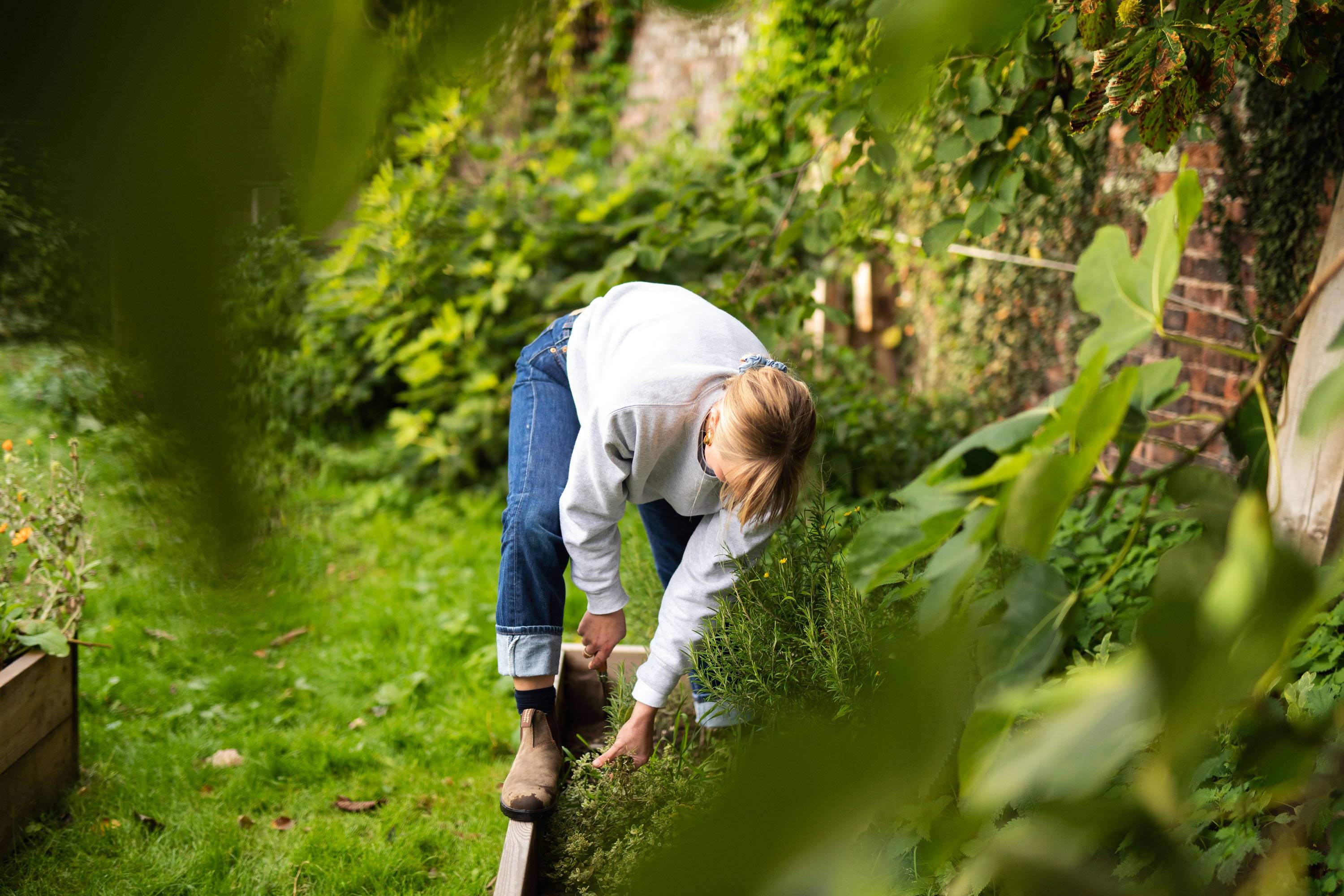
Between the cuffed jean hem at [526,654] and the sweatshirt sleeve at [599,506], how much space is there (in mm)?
140

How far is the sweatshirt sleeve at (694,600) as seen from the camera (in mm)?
1803

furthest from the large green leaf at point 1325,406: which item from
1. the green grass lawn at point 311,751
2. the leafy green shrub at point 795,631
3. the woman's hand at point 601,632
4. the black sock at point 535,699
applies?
the black sock at point 535,699

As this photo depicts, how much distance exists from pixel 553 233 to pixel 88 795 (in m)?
2.82

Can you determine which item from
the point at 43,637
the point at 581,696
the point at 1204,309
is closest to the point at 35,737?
the point at 43,637

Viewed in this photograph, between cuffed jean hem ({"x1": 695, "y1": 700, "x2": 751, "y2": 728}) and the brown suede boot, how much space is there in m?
0.33

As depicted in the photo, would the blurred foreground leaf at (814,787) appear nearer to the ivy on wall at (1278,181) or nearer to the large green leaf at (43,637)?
the large green leaf at (43,637)

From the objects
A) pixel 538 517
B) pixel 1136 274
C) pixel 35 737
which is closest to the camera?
pixel 1136 274

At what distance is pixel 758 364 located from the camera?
1.81 metres

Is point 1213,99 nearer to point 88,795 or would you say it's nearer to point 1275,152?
point 1275,152

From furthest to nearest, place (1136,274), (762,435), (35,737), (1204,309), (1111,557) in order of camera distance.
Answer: (1204,309)
(1111,557)
(35,737)
(762,435)
(1136,274)

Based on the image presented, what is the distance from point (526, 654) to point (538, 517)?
31cm

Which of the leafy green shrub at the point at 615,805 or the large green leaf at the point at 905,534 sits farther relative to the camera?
the leafy green shrub at the point at 615,805

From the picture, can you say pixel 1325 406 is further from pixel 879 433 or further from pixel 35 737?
pixel 879 433

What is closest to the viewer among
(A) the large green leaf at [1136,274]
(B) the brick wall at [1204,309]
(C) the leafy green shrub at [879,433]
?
(A) the large green leaf at [1136,274]
